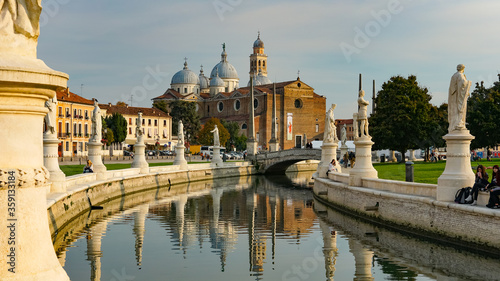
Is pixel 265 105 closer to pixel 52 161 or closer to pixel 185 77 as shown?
pixel 185 77

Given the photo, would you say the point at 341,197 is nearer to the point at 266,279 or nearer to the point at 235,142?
the point at 266,279

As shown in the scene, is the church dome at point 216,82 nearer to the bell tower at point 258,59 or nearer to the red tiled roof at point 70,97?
the bell tower at point 258,59

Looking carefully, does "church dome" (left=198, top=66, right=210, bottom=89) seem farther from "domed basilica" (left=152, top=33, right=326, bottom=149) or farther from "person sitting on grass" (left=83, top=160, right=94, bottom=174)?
"person sitting on grass" (left=83, top=160, right=94, bottom=174)

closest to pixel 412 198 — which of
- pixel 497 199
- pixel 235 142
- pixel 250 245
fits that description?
pixel 497 199

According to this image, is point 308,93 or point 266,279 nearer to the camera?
point 266,279

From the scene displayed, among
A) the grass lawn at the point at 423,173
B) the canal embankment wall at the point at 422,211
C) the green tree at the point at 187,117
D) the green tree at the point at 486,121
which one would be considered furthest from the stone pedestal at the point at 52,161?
the green tree at the point at 187,117

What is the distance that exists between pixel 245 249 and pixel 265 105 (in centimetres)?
8961

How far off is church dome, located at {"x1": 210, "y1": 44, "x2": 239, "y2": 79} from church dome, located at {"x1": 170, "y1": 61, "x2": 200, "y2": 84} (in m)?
7.39

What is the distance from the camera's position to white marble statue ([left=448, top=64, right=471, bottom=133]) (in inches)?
551

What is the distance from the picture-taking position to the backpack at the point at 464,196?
528 inches

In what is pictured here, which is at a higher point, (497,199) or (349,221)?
(497,199)

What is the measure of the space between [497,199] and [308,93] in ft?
320

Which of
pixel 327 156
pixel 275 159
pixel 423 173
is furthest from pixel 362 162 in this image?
pixel 275 159

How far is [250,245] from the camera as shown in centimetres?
1594
